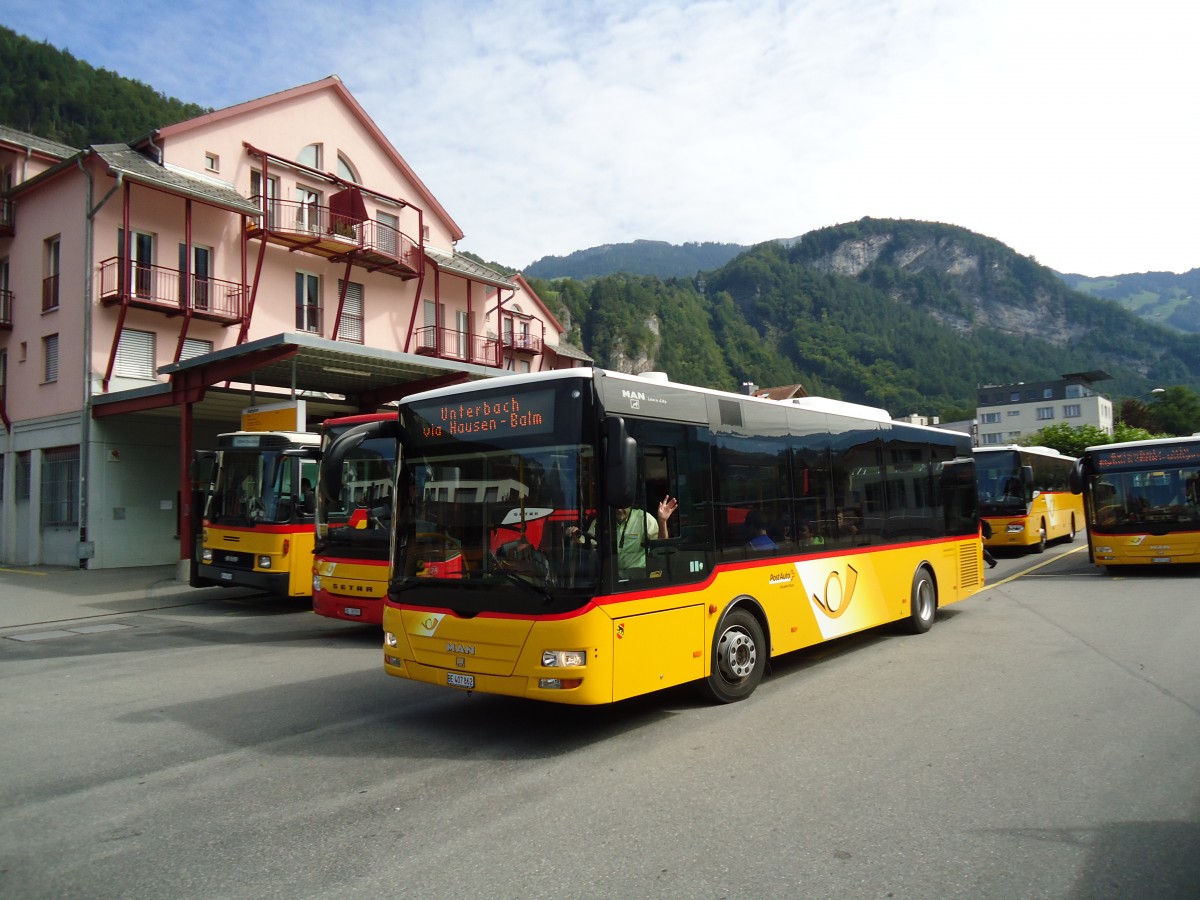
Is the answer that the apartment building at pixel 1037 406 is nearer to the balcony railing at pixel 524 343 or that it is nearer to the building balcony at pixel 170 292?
the balcony railing at pixel 524 343

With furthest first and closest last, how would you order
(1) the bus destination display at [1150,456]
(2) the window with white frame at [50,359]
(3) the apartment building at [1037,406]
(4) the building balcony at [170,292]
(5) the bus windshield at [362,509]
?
(3) the apartment building at [1037,406]
(2) the window with white frame at [50,359]
(4) the building balcony at [170,292]
(1) the bus destination display at [1150,456]
(5) the bus windshield at [362,509]

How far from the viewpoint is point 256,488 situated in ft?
45.0

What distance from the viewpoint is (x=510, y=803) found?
4.87 m

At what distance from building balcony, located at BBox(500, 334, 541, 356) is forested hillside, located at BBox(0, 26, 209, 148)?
70.8 ft

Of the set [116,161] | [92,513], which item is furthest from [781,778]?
[116,161]

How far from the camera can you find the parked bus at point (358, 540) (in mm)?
10727

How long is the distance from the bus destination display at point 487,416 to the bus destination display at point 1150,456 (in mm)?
15302

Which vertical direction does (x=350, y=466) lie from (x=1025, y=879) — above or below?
above

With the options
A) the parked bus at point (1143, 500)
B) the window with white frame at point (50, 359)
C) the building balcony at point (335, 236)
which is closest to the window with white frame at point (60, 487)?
the window with white frame at point (50, 359)

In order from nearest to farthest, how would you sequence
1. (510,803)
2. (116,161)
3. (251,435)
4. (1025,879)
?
(1025,879) < (510,803) < (251,435) < (116,161)

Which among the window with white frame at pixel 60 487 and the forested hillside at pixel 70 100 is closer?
the window with white frame at pixel 60 487

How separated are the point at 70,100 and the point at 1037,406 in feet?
401

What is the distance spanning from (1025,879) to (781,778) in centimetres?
162

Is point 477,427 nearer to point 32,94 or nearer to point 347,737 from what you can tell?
point 347,737
